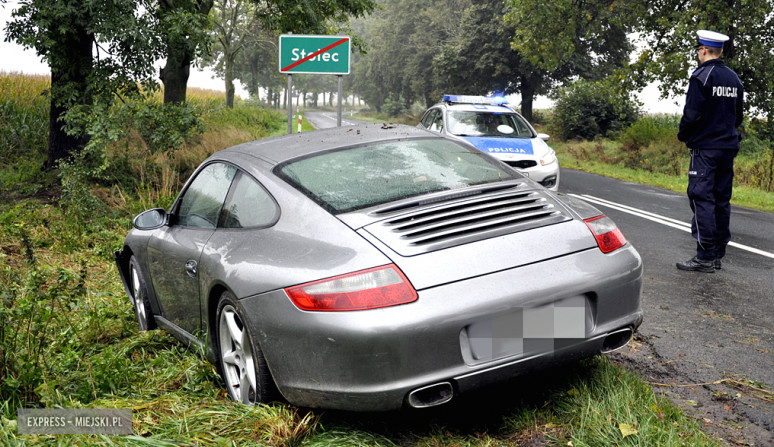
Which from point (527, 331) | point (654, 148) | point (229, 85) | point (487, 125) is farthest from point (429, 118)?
point (229, 85)

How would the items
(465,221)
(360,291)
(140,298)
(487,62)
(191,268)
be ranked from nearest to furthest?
1. (360,291)
2. (465,221)
3. (191,268)
4. (140,298)
5. (487,62)

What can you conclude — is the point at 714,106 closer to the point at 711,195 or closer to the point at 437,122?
the point at 711,195

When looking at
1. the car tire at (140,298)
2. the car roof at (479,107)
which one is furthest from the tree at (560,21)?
the car tire at (140,298)

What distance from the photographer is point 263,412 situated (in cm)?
294

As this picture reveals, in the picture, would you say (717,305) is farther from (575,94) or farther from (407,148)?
(575,94)

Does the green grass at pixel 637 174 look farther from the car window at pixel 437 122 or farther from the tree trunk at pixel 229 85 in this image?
the tree trunk at pixel 229 85

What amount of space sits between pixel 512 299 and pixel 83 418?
2.00 m

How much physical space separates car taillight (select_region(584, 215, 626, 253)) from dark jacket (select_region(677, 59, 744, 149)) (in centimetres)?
344

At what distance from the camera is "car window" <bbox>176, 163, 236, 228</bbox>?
3.81 metres

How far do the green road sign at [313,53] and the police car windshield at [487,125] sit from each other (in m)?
2.76

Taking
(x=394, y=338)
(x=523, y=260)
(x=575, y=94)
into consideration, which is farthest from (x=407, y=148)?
(x=575, y=94)

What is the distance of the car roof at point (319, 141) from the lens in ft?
12.4

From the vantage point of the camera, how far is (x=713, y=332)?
443 cm

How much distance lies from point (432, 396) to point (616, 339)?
1.00 meters
